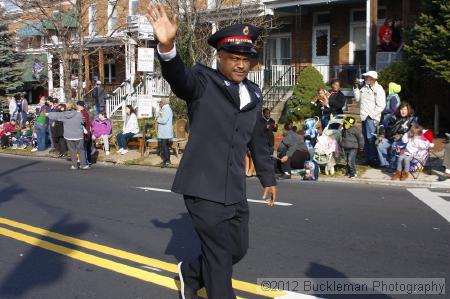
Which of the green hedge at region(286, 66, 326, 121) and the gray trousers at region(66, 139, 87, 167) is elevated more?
the green hedge at region(286, 66, 326, 121)

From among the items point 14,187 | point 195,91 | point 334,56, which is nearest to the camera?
point 195,91

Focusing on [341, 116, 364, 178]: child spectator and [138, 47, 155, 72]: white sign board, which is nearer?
[341, 116, 364, 178]: child spectator

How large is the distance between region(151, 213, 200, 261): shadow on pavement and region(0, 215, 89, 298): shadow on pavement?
1210 millimetres

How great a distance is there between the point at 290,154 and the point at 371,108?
2269 millimetres

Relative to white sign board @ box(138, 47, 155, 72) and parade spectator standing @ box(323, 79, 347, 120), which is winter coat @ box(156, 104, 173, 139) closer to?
white sign board @ box(138, 47, 155, 72)

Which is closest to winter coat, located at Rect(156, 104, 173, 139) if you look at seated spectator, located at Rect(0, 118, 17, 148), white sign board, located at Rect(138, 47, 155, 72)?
white sign board, located at Rect(138, 47, 155, 72)

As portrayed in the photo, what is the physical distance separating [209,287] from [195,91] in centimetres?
138

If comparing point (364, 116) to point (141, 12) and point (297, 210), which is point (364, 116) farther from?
point (141, 12)

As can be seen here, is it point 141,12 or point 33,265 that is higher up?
point 141,12

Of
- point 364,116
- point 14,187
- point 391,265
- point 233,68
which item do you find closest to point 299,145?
point 364,116

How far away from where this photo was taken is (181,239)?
6902mm

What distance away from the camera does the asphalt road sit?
5.47 metres

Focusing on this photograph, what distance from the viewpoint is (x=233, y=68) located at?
3.98 m

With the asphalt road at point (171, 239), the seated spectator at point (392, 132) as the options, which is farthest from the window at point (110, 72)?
the seated spectator at point (392, 132)
